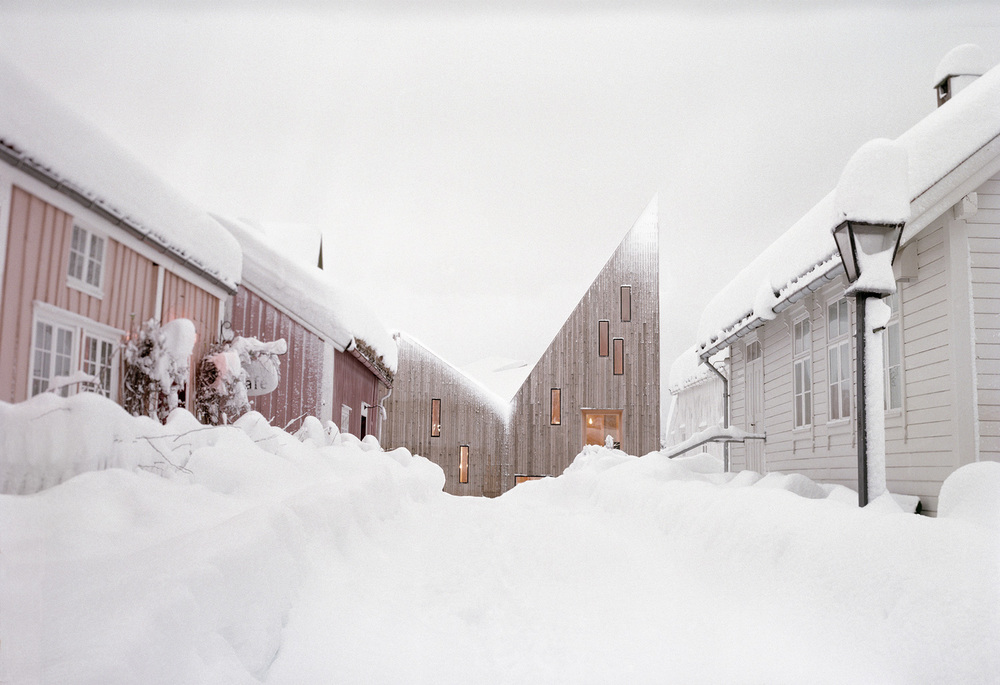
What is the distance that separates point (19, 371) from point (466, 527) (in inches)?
103

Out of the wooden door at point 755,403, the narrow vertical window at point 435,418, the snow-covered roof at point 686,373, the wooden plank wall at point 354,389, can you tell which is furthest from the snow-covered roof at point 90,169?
the snow-covered roof at point 686,373

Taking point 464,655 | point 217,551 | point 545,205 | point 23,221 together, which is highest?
point 545,205

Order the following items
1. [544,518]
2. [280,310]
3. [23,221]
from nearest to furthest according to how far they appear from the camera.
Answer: [23,221], [544,518], [280,310]

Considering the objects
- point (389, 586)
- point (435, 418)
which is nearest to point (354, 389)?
point (435, 418)

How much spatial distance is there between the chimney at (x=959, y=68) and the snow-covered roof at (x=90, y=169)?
3.59m

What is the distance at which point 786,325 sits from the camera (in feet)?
18.9

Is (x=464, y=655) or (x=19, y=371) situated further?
(x=464, y=655)

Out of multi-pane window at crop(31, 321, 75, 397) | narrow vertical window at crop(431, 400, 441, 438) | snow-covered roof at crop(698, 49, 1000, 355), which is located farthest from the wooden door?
multi-pane window at crop(31, 321, 75, 397)

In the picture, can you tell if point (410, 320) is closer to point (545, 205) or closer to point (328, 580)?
point (545, 205)

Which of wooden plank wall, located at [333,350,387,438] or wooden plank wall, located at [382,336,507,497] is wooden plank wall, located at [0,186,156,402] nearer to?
wooden plank wall, located at [382,336,507,497]

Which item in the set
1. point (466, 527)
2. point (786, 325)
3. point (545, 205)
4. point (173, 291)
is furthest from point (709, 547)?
point (786, 325)

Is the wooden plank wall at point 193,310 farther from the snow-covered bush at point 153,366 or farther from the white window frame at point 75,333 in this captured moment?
the white window frame at point 75,333

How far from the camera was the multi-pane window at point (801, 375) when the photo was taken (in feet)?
16.9

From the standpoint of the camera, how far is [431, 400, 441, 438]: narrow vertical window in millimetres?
4832
